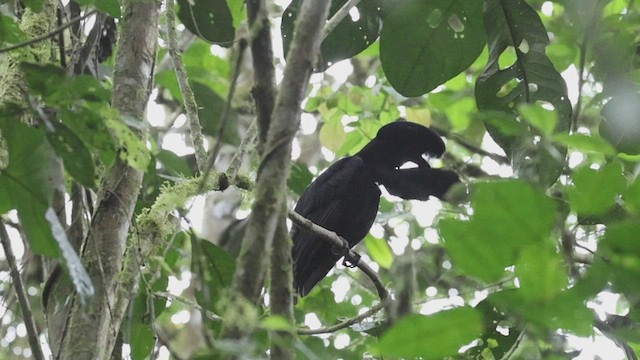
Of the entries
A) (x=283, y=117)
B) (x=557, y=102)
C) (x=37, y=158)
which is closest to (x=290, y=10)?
(x=557, y=102)

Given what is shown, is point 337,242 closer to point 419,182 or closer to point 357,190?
point 419,182

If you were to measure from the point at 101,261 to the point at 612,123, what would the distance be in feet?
4.23

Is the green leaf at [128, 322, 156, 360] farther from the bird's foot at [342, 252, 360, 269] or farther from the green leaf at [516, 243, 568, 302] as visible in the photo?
the green leaf at [516, 243, 568, 302]

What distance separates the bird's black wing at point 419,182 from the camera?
3.70 meters

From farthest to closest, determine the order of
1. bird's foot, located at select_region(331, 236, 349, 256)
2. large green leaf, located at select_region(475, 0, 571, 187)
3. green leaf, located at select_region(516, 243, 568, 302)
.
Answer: bird's foot, located at select_region(331, 236, 349, 256) < large green leaf, located at select_region(475, 0, 571, 187) < green leaf, located at select_region(516, 243, 568, 302)

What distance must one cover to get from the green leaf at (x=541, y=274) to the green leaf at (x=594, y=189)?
13 centimetres

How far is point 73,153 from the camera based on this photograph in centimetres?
160

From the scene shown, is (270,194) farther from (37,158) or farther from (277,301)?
(37,158)

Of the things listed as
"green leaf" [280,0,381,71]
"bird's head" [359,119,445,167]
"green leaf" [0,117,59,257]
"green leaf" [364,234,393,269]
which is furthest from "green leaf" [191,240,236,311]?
"green leaf" [364,234,393,269]

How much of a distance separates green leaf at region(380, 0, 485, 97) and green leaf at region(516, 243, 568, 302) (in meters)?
1.79

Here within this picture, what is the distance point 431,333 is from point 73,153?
3.23ft

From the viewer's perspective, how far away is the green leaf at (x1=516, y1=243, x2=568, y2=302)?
2.70 ft

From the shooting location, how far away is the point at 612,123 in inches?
76.2

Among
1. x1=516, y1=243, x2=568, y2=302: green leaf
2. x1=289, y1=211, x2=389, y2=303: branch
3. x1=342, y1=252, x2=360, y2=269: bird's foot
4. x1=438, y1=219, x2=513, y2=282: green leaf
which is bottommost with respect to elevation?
x1=516, y1=243, x2=568, y2=302: green leaf
